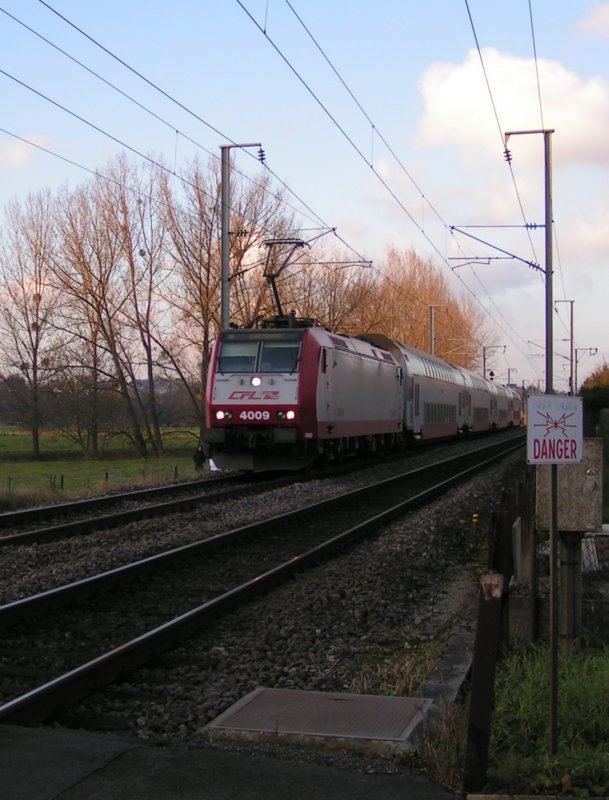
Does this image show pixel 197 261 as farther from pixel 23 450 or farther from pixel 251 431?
pixel 23 450

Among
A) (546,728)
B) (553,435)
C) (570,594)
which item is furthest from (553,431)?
(570,594)

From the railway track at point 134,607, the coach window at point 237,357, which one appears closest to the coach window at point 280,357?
the coach window at point 237,357

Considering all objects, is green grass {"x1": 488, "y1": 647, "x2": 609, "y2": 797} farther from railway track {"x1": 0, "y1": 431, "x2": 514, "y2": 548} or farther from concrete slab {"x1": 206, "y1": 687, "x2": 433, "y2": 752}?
railway track {"x1": 0, "y1": 431, "x2": 514, "y2": 548}

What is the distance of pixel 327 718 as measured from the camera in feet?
17.2

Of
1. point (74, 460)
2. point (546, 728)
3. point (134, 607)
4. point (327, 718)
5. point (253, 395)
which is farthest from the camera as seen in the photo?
point (74, 460)

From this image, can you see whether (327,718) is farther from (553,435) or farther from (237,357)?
(237,357)

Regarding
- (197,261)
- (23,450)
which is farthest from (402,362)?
(23,450)

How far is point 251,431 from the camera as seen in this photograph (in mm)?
20219

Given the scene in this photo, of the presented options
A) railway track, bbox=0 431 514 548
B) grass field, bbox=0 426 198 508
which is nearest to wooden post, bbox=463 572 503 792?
railway track, bbox=0 431 514 548

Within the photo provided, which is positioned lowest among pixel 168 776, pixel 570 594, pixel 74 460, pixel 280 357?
pixel 74 460

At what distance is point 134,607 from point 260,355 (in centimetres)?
1248

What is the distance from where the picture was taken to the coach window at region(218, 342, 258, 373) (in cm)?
2055

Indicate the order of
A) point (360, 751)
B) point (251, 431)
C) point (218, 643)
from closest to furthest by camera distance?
point (360, 751)
point (218, 643)
point (251, 431)

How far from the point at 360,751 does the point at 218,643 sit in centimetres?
271
